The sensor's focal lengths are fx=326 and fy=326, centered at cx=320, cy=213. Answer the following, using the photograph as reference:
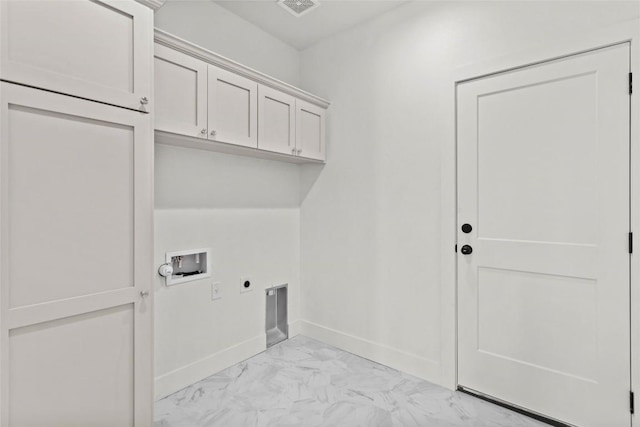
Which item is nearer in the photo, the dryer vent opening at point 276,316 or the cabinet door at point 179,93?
the cabinet door at point 179,93

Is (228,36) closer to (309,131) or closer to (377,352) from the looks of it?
Result: (309,131)

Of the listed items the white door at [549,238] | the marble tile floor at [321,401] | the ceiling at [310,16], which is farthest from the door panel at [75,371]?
the ceiling at [310,16]

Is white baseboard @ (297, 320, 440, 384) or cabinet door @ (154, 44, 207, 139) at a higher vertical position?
cabinet door @ (154, 44, 207, 139)

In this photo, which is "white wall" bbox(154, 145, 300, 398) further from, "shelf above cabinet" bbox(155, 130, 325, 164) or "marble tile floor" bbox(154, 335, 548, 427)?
"marble tile floor" bbox(154, 335, 548, 427)

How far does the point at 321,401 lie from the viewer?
2041 mm

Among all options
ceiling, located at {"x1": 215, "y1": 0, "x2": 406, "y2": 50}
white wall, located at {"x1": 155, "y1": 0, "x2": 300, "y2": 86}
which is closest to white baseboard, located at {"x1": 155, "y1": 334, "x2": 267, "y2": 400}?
white wall, located at {"x1": 155, "y1": 0, "x2": 300, "y2": 86}

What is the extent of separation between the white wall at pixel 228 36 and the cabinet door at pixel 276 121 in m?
0.50

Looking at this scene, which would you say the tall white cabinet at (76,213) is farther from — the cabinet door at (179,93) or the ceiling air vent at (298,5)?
the ceiling air vent at (298,5)

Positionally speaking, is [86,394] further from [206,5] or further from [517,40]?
[517,40]

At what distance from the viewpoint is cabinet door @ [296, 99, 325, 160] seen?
2613mm

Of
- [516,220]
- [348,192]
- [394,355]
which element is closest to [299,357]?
[394,355]

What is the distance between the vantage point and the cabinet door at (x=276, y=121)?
233cm

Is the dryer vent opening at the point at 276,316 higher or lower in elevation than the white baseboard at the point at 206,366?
higher

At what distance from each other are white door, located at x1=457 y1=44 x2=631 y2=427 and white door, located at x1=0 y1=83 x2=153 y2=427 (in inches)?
74.9
